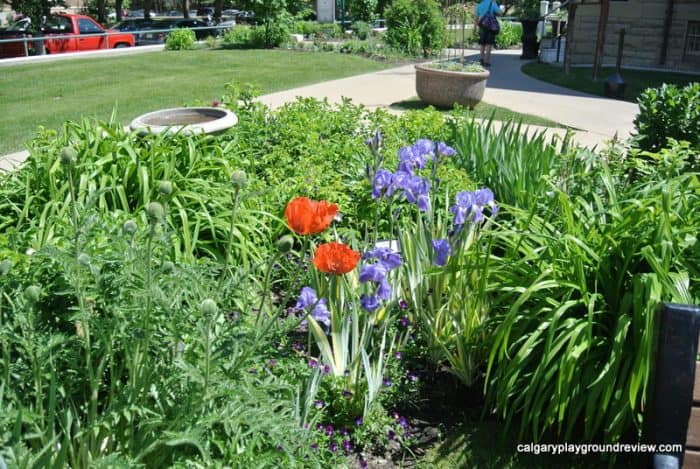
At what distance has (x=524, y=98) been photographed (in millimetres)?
12594

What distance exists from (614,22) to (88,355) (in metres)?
19.4

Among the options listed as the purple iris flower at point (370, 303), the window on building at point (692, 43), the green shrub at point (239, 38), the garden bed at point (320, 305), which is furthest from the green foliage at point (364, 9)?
the purple iris flower at point (370, 303)

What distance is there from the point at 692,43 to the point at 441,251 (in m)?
A: 17.1

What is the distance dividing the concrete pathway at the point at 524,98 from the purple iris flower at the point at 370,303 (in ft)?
20.1

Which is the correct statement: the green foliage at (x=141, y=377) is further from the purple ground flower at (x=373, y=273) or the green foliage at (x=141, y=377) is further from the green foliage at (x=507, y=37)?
the green foliage at (x=507, y=37)

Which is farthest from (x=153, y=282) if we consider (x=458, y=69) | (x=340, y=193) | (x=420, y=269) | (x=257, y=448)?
(x=458, y=69)

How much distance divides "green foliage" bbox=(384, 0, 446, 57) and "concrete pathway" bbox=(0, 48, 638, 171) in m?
3.61

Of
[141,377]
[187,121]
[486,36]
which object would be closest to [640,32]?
[486,36]

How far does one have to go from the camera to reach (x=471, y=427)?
308 centimetres

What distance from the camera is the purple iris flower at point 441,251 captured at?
3.25 m

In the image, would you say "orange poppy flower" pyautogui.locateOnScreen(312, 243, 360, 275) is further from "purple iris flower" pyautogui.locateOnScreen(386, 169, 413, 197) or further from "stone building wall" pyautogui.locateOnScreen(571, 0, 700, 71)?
"stone building wall" pyautogui.locateOnScreen(571, 0, 700, 71)

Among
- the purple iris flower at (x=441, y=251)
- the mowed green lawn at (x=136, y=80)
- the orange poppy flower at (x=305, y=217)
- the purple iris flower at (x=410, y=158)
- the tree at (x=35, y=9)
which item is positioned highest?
the tree at (x=35, y=9)

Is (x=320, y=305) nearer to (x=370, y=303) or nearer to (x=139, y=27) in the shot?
(x=370, y=303)

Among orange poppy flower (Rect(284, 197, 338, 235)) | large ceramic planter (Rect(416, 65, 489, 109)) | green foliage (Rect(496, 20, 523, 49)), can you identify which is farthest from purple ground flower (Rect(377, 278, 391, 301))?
green foliage (Rect(496, 20, 523, 49))
